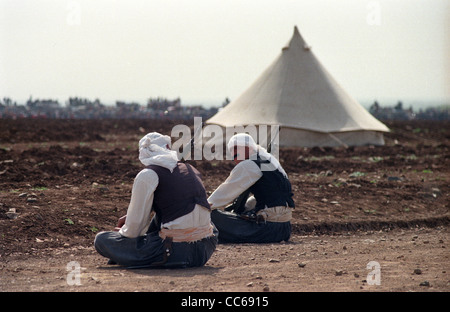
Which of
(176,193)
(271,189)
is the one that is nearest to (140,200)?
(176,193)

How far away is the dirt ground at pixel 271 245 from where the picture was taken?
499cm

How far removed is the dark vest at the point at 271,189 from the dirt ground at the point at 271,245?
1.45 ft

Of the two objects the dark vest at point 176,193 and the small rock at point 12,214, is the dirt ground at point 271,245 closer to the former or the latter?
the small rock at point 12,214

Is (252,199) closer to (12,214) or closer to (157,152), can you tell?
(157,152)

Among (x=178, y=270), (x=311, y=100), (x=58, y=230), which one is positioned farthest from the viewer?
(x=311, y=100)

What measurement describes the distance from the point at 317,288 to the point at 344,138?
14742mm

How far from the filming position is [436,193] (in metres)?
10.8

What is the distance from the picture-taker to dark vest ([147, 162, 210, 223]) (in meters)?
5.21

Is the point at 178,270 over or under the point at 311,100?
under

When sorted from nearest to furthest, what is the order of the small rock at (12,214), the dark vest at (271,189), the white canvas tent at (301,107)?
the dark vest at (271,189) → the small rock at (12,214) → the white canvas tent at (301,107)

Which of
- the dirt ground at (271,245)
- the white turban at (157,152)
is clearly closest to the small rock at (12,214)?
the dirt ground at (271,245)

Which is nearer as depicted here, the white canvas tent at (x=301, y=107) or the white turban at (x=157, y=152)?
the white turban at (x=157, y=152)

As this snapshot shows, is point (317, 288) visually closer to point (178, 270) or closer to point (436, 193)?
point (178, 270)

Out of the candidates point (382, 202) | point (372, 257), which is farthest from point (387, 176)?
point (372, 257)
